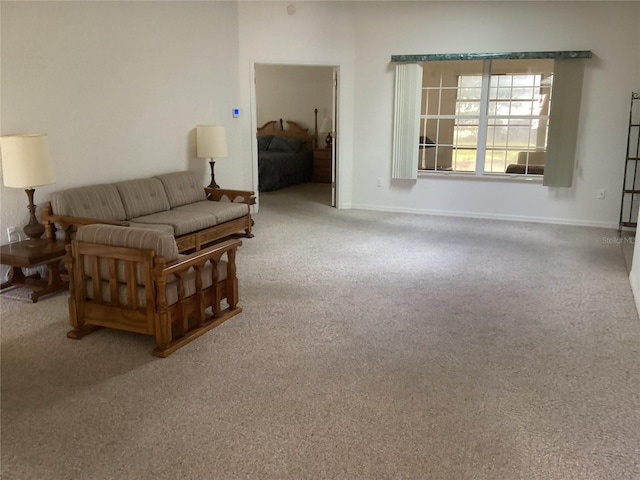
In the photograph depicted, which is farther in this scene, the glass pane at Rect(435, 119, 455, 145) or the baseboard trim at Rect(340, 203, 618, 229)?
the glass pane at Rect(435, 119, 455, 145)

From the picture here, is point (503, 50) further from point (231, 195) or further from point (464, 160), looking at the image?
point (231, 195)

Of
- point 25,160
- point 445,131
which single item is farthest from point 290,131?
point 25,160

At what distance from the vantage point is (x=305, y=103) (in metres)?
11.0

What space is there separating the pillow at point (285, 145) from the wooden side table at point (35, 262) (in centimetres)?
643

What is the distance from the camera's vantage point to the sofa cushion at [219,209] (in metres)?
5.78

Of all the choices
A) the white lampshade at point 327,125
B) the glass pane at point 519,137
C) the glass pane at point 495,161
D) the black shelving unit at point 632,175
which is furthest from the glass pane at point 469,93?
the white lampshade at point 327,125

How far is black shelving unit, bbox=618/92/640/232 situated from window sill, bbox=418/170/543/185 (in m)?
1.01

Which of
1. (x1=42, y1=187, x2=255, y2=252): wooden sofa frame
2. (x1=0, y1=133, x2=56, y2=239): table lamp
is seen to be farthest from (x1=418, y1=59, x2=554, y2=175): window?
(x1=0, y1=133, x2=56, y2=239): table lamp

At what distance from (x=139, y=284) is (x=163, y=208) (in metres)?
2.44

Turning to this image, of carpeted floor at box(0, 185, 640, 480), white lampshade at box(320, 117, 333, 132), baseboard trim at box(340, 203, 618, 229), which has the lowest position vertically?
carpeted floor at box(0, 185, 640, 480)

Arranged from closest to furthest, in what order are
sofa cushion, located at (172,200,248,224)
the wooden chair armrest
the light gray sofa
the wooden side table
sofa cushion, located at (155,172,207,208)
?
the wooden chair armrest → the wooden side table → the light gray sofa → sofa cushion, located at (172,200,248,224) → sofa cushion, located at (155,172,207,208)

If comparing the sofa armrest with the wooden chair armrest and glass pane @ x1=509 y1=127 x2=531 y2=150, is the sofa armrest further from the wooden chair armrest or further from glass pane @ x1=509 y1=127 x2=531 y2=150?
glass pane @ x1=509 y1=127 x2=531 y2=150

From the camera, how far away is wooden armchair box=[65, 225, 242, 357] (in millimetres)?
3332

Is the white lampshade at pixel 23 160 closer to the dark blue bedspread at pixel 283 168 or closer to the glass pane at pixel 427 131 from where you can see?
the glass pane at pixel 427 131
